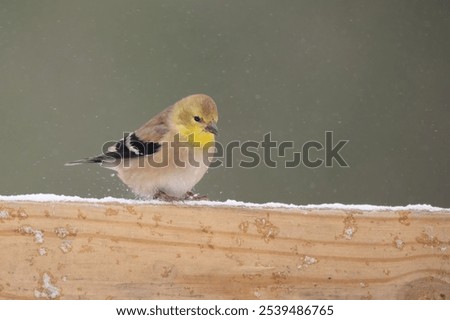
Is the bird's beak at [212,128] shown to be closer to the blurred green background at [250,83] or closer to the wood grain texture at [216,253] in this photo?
the blurred green background at [250,83]

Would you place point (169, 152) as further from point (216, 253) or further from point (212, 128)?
point (216, 253)

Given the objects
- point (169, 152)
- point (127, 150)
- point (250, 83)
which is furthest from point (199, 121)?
point (250, 83)

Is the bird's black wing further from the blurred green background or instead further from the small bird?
the blurred green background

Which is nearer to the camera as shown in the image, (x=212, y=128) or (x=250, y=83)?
(x=212, y=128)

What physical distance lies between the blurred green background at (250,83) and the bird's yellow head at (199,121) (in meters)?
0.90

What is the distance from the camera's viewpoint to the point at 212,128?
11.3ft

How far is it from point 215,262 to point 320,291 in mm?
291

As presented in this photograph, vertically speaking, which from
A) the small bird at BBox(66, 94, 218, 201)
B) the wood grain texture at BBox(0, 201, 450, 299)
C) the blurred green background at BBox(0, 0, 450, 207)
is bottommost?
the wood grain texture at BBox(0, 201, 450, 299)

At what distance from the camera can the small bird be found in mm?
3287

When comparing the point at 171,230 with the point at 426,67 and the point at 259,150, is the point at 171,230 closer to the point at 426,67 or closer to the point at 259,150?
the point at 259,150

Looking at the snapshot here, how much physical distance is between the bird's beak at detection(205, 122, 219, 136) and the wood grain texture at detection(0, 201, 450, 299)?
130cm

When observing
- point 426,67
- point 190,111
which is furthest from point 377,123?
point 190,111

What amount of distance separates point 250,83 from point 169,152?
2766mm

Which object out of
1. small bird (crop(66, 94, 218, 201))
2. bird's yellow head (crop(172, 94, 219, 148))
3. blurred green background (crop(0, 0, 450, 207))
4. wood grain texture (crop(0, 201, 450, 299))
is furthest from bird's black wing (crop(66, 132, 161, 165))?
wood grain texture (crop(0, 201, 450, 299))
